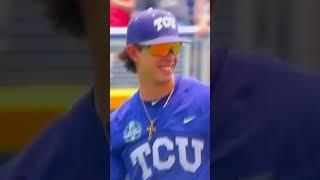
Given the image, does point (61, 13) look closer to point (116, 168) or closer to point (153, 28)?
point (153, 28)

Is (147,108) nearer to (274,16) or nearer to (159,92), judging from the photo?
(159,92)

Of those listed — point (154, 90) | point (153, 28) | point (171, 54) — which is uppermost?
point (153, 28)

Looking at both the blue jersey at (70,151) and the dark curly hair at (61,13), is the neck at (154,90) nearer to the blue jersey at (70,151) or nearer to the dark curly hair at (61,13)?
the blue jersey at (70,151)

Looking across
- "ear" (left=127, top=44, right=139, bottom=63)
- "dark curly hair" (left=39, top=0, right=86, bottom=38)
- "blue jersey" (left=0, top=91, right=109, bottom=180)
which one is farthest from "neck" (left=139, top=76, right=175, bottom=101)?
"dark curly hair" (left=39, top=0, right=86, bottom=38)

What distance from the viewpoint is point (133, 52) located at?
7.54 ft

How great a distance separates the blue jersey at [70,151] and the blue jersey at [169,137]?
65 millimetres

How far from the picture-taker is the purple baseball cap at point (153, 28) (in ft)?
7.43

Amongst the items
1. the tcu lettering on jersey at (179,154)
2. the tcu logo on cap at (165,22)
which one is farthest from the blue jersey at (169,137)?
the tcu logo on cap at (165,22)

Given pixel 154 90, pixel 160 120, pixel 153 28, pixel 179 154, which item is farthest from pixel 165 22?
pixel 179 154

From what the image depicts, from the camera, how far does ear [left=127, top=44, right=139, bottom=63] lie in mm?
2289

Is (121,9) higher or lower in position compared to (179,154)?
higher

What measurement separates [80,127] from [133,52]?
37 cm

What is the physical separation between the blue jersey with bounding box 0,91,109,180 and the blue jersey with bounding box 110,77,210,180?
65 millimetres

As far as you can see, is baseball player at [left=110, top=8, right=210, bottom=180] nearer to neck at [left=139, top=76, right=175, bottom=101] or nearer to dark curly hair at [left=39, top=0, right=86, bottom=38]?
neck at [left=139, top=76, right=175, bottom=101]
